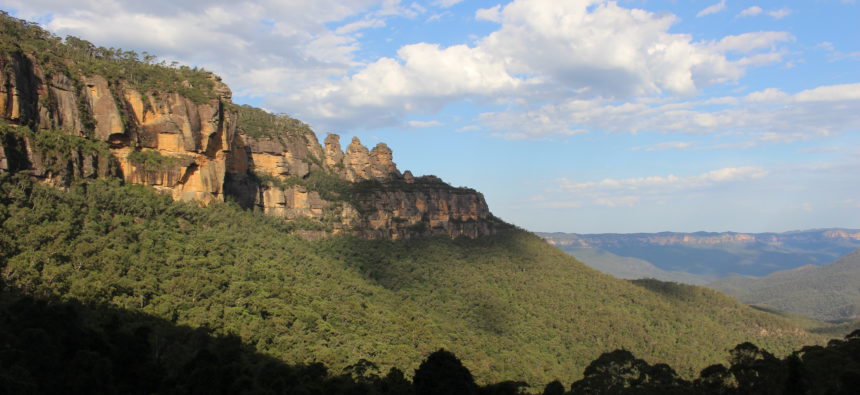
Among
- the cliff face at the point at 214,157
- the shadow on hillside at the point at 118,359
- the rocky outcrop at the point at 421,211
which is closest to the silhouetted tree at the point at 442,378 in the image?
the shadow on hillside at the point at 118,359

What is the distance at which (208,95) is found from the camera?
65.4 meters

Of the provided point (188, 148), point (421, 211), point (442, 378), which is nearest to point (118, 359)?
point (442, 378)

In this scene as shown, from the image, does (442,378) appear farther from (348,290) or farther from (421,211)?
(421,211)

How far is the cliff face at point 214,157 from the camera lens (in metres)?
48.6

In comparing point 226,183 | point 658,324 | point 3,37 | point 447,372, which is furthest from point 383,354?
point 658,324

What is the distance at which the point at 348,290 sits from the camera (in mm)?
63875

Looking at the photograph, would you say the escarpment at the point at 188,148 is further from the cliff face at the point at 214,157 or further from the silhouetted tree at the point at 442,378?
the silhouetted tree at the point at 442,378

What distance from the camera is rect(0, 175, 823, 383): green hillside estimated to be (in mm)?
41562

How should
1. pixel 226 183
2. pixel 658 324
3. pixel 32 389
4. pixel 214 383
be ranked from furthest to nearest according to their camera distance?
1. pixel 658 324
2. pixel 226 183
3. pixel 214 383
4. pixel 32 389

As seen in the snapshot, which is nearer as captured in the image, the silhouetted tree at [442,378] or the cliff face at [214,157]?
the silhouetted tree at [442,378]

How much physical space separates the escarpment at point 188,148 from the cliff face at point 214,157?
4.5 inches

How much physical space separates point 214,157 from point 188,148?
4703mm

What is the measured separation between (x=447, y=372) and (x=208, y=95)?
46.5 metres

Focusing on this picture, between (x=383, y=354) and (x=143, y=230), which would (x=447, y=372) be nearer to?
(x=383, y=354)
